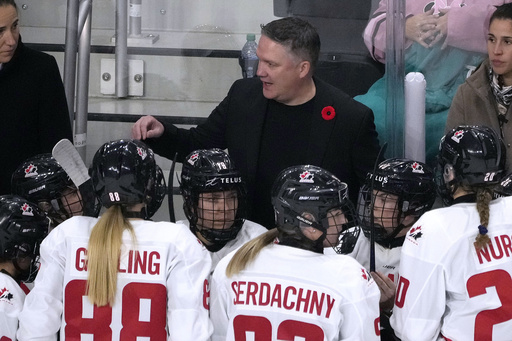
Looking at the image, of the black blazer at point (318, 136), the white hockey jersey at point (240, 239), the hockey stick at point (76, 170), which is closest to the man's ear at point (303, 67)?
the black blazer at point (318, 136)

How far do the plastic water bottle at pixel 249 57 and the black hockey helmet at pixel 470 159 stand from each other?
181 centimetres

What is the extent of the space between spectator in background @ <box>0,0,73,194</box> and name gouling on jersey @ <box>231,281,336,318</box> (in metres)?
1.46

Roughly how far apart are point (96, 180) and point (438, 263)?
3.30ft

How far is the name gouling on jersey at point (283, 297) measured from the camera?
2.31 meters

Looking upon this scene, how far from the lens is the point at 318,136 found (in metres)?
3.39

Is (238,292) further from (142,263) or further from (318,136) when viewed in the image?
(318,136)

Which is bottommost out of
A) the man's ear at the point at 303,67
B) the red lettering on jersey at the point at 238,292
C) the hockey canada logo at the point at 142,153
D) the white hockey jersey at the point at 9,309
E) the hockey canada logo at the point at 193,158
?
the white hockey jersey at the point at 9,309

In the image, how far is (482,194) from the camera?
2559 mm

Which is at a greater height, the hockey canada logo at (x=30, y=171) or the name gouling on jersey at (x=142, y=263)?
the hockey canada logo at (x=30, y=171)

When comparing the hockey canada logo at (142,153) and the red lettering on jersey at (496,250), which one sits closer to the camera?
the red lettering on jersey at (496,250)

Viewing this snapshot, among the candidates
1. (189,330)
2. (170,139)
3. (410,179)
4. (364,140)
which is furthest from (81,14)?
(189,330)

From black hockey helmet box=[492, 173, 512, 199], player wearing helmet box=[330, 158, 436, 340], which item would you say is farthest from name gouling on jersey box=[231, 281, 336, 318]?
black hockey helmet box=[492, 173, 512, 199]

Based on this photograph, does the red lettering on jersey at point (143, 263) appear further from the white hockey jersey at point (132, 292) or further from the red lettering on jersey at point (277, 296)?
the red lettering on jersey at point (277, 296)

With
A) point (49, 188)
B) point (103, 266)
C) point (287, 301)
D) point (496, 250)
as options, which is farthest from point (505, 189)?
point (49, 188)
